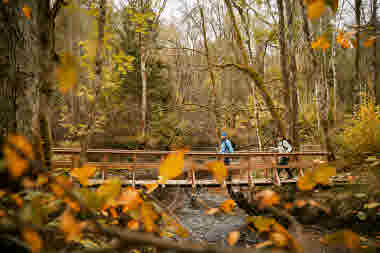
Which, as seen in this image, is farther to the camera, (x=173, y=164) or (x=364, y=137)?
(x=364, y=137)

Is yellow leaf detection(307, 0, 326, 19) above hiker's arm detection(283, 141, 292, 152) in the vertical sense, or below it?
above

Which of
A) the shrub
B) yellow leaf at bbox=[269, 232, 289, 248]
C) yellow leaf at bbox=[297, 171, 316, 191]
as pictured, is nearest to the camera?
yellow leaf at bbox=[269, 232, 289, 248]

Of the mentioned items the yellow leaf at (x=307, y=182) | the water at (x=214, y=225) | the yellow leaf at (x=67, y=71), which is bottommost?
the water at (x=214, y=225)

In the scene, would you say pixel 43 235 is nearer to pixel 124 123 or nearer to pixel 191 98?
pixel 124 123

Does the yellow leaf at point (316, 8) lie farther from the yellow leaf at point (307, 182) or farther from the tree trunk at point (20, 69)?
the tree trunk at point (20, 69)

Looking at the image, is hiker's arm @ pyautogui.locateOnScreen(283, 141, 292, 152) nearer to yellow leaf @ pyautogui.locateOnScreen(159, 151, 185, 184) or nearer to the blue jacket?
the blue jacket

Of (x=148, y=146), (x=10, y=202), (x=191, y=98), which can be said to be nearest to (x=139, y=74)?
(x=148, y=146)

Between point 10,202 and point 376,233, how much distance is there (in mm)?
5633

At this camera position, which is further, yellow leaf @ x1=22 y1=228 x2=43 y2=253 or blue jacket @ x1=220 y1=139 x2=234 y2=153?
blue jacket @ x1=220 y1=139 x2=234 y2=153

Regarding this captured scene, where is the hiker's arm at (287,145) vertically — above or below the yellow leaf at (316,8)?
below

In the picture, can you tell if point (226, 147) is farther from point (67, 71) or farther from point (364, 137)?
point (67, 71)

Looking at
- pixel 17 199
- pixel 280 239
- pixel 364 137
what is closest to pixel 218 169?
pixel 280 239

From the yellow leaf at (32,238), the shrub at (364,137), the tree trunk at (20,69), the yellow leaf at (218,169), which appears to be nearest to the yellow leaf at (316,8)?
the yellow leaf at (218,169)

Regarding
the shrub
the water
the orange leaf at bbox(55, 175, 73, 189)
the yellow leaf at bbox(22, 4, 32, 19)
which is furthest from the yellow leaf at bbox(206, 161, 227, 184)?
the shrub
